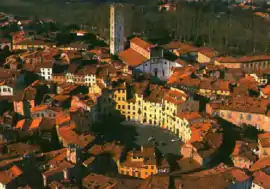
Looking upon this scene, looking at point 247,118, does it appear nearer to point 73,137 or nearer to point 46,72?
point 73,137

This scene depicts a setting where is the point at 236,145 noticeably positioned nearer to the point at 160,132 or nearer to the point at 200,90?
the point at 160,132

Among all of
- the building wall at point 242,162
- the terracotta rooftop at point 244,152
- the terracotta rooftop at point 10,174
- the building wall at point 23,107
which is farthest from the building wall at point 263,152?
the building wall at point 23,107

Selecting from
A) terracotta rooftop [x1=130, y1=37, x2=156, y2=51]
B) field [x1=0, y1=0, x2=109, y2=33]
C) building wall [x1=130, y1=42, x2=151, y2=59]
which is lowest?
building wall [x1=130, y1=42, x2=151, y2=59]

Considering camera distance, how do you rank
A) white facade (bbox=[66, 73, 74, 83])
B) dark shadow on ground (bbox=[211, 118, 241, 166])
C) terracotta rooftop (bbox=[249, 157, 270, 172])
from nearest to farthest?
terracotta rooftop (bbox=[249, 157, 270, 172]) < dark shadow on ground (bbox=[211, 118, 241, 166]) < white facade (bbox=[66, 73, 74, 83])

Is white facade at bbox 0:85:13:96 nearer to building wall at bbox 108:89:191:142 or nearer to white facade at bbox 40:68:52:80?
white facade at bbox 40:68:52:80

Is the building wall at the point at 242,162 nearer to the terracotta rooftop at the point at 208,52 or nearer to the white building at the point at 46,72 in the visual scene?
the white building at the point at 46,72

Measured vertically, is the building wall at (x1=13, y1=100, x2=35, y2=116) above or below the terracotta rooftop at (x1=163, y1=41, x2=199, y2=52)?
below

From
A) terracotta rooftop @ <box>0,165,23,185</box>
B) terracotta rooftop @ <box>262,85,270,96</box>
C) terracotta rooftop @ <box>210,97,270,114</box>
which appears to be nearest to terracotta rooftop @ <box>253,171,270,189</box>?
terracotta rooftop @ <box>210,97,270,114</box>
